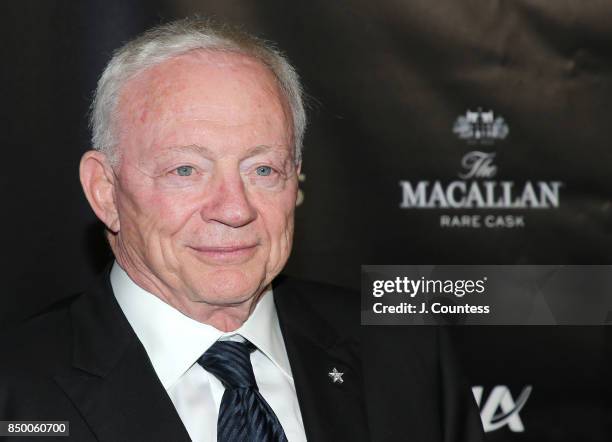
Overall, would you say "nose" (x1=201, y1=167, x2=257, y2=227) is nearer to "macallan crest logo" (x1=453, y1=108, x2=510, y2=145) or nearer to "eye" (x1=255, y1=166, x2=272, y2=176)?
"eye" (x1=255, y1=166, x2=272, y2=176)

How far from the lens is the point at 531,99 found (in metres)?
3.14

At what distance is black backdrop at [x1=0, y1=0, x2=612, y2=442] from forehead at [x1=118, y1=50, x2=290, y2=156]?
106 centimetres

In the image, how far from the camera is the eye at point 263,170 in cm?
201

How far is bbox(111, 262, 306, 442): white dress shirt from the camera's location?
201cm

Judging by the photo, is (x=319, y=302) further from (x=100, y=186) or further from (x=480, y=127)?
(x=480, y=127)

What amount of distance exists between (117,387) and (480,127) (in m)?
1.62

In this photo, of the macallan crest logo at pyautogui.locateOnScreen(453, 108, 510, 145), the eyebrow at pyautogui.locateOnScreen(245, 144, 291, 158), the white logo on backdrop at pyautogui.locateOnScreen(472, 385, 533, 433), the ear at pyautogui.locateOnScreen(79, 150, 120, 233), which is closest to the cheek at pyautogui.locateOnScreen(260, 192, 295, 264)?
the eyebrow at pyautogui.locateOnScreen(245, 144, 291, 158)

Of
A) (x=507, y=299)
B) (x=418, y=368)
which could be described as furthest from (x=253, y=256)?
(x=507, y=299)

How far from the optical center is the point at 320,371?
2199mm

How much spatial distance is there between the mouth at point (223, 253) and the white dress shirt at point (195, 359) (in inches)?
6.6

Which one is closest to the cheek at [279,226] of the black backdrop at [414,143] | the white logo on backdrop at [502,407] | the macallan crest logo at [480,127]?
the black backdrop at [414,143]

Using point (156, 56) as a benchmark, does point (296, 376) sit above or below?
below
